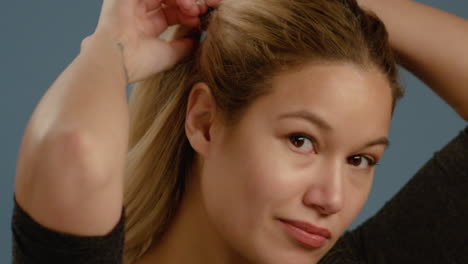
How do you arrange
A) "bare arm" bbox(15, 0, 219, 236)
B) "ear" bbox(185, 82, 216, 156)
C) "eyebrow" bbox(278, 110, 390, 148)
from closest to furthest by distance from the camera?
"bare arm" bbox(15, 0, 219, 236) < "eyebrow" bbox(278, 110, 390, 148) < "ear" bbox(185, 82, 216, 156)

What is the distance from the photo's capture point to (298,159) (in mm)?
1312

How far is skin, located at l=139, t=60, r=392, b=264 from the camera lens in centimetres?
130

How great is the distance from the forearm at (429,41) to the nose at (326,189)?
445 mm

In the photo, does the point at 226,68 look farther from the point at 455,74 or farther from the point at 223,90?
the point at 455,74

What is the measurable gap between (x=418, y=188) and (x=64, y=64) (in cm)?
133

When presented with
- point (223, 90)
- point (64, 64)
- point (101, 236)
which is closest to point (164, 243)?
point (223, 90)

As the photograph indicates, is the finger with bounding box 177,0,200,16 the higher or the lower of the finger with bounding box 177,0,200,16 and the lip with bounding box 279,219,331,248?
the higher

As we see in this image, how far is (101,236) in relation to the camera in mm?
1062

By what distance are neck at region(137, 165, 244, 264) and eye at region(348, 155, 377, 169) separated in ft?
1.05

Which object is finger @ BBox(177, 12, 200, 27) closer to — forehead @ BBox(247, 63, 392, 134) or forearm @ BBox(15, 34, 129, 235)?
forehead @ BBox(247, 63, 392, 134)

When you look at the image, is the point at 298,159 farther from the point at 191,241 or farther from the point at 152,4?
the point at 152,4

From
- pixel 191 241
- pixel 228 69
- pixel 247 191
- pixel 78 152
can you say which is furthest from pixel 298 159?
pixel 78 152

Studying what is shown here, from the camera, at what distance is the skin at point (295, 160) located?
1.30 metres

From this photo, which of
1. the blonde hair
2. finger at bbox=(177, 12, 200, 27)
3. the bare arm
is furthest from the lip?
finger at bbox=(177, 12, 200, 27)
